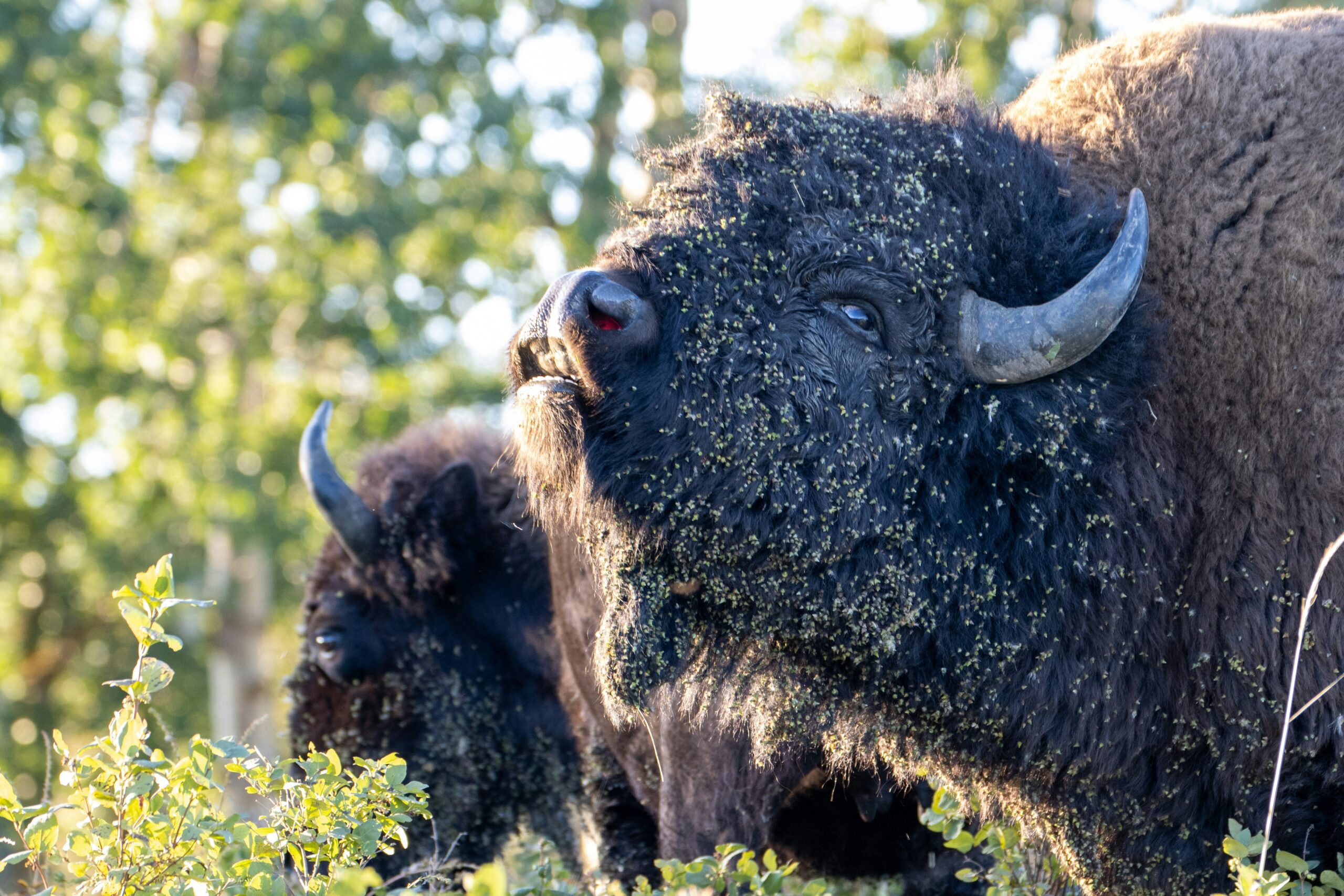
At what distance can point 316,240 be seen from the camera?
17656 millimetres

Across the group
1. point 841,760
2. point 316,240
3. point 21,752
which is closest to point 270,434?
point 316,240

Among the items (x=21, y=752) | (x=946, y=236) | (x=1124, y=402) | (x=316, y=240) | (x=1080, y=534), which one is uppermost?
(x=316, y=240)

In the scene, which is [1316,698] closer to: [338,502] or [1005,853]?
[1005,853]

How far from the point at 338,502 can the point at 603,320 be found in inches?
115

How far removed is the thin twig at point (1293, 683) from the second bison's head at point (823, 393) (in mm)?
577

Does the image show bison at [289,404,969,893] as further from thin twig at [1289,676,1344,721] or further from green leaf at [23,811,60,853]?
thin twig at [1289,676,1344,721]

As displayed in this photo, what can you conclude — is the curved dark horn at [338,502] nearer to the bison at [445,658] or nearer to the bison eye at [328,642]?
the bison at [445,658]

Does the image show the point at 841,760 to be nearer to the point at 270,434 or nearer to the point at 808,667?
the point at 808,667

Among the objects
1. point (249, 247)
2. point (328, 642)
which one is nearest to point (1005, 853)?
point (328, 642)

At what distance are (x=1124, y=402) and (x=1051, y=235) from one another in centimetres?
48

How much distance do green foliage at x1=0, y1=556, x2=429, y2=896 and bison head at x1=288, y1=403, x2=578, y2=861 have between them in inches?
104

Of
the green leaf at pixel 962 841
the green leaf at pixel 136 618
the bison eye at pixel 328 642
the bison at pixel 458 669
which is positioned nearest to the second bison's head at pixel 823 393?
the green leaf at pixel 962 841

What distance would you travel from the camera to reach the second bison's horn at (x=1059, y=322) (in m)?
3.04

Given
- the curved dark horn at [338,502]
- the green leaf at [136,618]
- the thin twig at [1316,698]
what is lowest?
the thin twig at [1316,698]
